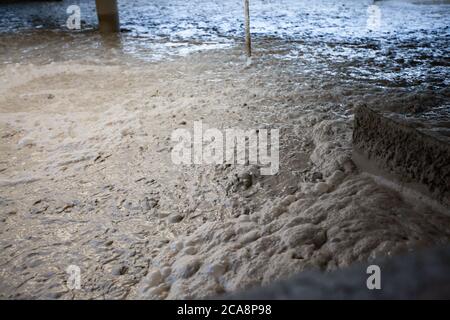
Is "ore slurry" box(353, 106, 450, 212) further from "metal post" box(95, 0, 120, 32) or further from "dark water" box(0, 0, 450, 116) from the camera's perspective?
"metal post" box(95, 0, 120, 32)

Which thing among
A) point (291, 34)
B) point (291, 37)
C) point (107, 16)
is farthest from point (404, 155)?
point (107, 16)

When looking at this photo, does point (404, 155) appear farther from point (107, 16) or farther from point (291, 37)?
point (107, 16)

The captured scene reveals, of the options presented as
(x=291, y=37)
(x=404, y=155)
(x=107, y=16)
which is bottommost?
(x=404, y=155)

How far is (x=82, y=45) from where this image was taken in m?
7.24

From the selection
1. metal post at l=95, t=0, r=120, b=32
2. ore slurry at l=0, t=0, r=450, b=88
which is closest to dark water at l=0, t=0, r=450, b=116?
ore slurry at l=0, t=0, r=450, b=88

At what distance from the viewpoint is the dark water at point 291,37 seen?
17.0 feet

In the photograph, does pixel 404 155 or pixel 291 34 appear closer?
pixel 404 155

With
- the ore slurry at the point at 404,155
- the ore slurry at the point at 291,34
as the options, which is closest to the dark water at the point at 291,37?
the ore slurry at the point at 291,34

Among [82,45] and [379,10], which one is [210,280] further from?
[379,10]

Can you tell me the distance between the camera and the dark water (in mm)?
5195

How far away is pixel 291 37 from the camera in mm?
7219
